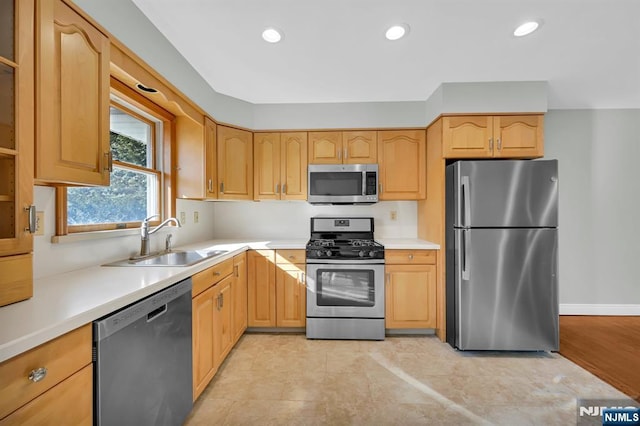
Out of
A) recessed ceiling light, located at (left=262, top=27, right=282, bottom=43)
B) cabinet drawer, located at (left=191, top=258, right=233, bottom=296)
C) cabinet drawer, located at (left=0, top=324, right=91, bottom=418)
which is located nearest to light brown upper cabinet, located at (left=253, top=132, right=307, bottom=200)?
cabinet drawer, located at (left=191, top=258, right=233, bottom=296)

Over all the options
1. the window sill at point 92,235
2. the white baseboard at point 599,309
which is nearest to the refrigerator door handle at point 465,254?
the white baseboard at point 599,309

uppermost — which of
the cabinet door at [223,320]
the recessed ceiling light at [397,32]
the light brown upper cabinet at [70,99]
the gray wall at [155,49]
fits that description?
the recessed ceiling light at [397,32]

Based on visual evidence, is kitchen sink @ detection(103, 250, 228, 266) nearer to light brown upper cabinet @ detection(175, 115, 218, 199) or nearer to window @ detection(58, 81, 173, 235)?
window @ detection(58, 81, 173, 235)

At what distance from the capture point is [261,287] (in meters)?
2.69

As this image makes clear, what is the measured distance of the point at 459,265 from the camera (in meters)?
2.32

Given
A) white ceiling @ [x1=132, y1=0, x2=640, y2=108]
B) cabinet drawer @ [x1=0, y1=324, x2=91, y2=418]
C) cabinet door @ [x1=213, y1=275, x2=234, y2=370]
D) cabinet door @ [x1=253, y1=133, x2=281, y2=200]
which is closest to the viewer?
cabinet drawer @ [x1=0, y1=324, x2=91, y2=418]

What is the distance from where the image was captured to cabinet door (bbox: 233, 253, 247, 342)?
2352 millimetres

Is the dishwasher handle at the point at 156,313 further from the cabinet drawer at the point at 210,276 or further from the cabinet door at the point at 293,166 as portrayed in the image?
the cabinet door at the point at 293,166

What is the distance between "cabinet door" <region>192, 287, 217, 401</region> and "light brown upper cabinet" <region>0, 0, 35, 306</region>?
2.64 feet

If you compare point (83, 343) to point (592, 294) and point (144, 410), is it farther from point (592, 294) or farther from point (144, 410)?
point (592, 294)

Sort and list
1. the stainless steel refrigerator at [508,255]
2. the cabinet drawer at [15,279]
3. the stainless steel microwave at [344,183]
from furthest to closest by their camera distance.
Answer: the stainless steel microwave at [344,183] < the stainless steel refrigerator at [508,255] < the cabinet drawer at [15,279]

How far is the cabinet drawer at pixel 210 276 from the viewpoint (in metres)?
1.62

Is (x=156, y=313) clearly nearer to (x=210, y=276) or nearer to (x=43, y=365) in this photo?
(x=43, y=365)

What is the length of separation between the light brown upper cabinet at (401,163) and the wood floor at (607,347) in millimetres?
1869
